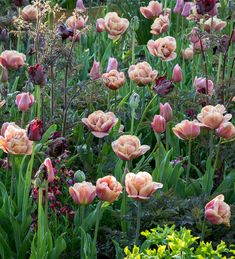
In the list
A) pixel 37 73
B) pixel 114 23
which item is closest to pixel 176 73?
pixel 114 23

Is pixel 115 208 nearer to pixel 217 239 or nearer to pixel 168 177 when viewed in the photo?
pixel 168 177

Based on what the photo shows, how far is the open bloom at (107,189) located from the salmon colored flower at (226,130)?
21.9 inches

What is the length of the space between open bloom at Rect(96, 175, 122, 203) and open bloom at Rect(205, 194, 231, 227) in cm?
27

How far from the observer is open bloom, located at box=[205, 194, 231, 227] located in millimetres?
2232

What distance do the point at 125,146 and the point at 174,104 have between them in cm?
80

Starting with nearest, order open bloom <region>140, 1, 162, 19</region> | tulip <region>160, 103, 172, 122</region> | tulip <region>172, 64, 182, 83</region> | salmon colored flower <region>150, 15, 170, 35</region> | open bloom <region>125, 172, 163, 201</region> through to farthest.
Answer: open bloom <region>125, 172, 163, 201</region> < tulip <region>160, 103, 172, 122</region> < tulip <region>172, 64, 182, 83</region> < salmon colored flower <region>150, 15, 170, 35</region> < open bloom <region>140, 1, 162, 19</region>

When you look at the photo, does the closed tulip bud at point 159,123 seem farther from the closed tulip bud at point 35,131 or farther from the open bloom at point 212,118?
the closed tulip bud at point 35,131

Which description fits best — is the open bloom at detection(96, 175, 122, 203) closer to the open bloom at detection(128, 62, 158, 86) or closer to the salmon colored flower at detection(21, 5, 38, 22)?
the open bloom at detection(128, 62, 158, 86)

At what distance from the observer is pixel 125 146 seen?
7.92ft

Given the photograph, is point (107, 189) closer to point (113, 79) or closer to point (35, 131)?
point (35, 131)

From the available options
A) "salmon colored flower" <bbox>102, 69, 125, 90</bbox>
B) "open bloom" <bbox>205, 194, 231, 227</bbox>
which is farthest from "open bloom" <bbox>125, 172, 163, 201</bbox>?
"salmon colored flower" <bbox>102, 69, 125, 90</bbox>

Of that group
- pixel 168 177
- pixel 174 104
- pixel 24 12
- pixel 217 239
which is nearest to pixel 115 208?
pixel 168 177

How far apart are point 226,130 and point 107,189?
0.61 meters

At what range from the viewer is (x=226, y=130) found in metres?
2.62
